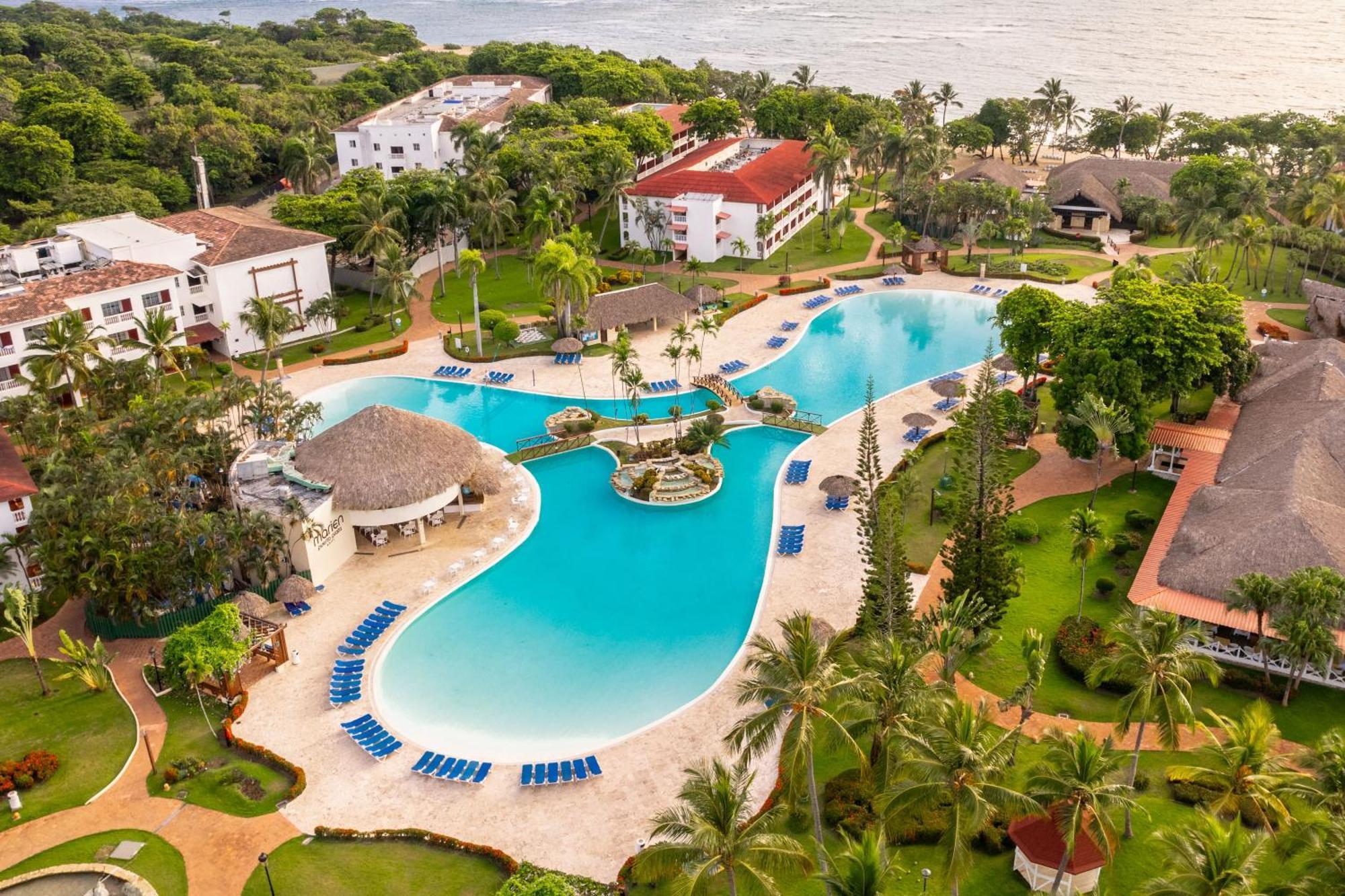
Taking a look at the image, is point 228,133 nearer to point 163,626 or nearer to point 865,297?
point 865,297

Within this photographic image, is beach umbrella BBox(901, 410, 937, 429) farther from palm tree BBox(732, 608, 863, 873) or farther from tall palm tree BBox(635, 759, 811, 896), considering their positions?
tall palm tree BBox(635, 759, 811, 896)

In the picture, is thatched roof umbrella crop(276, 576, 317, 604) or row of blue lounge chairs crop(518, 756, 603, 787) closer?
row of blue lounge chairs crop(518, 756, 603, 787)

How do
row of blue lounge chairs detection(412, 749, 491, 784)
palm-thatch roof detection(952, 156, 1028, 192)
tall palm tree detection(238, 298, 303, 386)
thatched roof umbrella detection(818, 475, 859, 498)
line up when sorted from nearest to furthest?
row of blue lounge chairs detection(412, 749, 491, 784) → thatched roof umbrella detection(818, 475, 859, 498) → tall palm tree detection(238, 298, 303, 386) → palm-thatch roof detection(952, 156, 1028, 192)

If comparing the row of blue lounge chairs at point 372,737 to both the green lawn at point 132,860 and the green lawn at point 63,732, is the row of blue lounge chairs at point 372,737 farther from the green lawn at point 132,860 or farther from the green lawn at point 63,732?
the green lawn at point 63,732

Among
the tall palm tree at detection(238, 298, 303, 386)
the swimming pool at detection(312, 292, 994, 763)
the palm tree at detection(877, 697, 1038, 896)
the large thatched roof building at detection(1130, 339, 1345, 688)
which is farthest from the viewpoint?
the tall palm tree at detection(238, 298, 303, 386)

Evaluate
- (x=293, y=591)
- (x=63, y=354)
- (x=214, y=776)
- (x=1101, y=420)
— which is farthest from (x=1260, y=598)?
(x=63, y=354)

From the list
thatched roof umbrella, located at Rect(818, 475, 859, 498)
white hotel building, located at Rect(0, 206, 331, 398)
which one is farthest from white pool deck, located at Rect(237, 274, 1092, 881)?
white hotel building, located at Rect(0, 206, 331, 398)

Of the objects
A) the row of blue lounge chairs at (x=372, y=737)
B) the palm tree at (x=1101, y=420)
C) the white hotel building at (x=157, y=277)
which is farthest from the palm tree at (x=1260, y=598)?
the white hotel building at (x=157, y=277)
